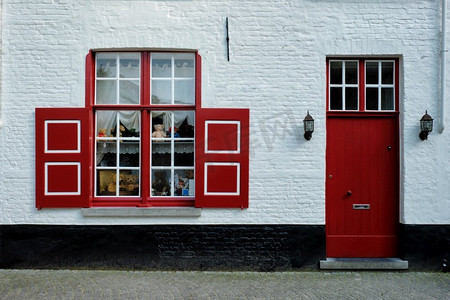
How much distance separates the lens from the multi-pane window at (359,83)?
645 centimetres

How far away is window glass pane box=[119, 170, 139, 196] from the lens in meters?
6.47

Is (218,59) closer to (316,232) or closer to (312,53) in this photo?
(312,53)

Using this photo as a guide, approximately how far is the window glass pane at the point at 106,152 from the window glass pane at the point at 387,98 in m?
4.17

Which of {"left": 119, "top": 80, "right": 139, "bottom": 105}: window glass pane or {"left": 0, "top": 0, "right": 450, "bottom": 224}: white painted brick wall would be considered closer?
{"left": 0, "top": 0, "right": 450, "bottom": 224}: white painted brick wall

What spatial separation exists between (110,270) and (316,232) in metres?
3.12

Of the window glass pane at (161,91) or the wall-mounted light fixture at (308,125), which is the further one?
the window glass pane at (161,91)

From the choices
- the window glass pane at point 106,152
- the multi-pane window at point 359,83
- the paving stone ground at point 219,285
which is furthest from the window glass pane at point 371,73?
the window glass pane at point 106,152

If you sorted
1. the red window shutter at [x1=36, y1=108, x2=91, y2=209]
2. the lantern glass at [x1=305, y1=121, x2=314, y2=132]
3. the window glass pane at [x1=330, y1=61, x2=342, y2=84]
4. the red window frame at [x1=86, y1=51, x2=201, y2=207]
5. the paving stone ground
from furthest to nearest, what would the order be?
the window glass pane at [x1=330, y1=61, x2=342, y2=84]
the red window frame at [x1=86, y1=51, x2=201, y2=207]
the red window shutter at [x1=36, y1=108, x2=91, y2=209]
the lantern glass at [x1=305, y1=121, x2=314, y2=132]
the paving stone ground

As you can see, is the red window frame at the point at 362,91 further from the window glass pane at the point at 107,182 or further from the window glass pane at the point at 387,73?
the window glass pane at the point at 107,182

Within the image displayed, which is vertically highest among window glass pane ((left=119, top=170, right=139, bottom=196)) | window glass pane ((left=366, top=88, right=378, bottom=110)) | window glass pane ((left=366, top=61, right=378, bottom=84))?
window glass pane ((left=366, top=61, right=378, bottom=84))

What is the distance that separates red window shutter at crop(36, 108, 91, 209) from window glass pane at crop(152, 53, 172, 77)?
3.94 feet

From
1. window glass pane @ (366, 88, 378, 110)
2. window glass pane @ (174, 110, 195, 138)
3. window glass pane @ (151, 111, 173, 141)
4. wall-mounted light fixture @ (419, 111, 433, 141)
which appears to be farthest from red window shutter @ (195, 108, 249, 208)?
wall-mounted light fixture @ (419, 111, 433, 141)

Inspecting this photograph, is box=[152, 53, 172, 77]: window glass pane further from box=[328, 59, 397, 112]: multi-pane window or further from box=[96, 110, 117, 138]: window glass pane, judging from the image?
box=[328, 59, 397, 112]: multi-pane window

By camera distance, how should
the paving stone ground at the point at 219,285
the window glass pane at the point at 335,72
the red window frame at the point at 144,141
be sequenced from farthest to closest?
the window glass pane at the point at 335,72, the red window frame at the point at 144,141, the paving stone ground at the point at 219,285
